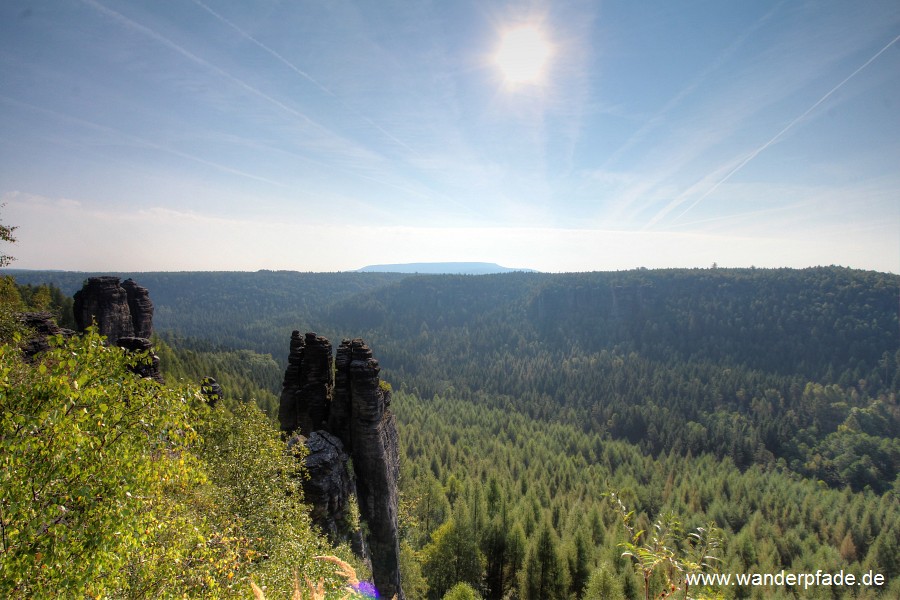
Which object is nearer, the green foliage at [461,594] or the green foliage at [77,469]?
the green foliage at [77,469]

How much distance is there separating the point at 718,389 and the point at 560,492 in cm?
14028

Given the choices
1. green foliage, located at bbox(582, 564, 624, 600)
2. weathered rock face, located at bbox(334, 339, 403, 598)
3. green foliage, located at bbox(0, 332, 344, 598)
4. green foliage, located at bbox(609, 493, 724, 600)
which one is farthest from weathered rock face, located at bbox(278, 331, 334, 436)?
green foliage, located at bbox(609, 493, 724, 600)

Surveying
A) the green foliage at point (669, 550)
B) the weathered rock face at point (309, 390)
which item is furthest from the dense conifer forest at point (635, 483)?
the weathered rock face at point (309, 390)

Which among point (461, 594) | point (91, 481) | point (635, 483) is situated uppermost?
point (91, 481)

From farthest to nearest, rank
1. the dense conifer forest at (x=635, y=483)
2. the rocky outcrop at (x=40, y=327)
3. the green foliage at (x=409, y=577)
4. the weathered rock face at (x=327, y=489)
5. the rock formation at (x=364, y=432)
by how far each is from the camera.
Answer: the dense conifer forest at (x=635, y=483), the green foliage at (x=409, y=577), the rocky outcrop at (x=40, y=327), the rock formation at (x=364, y=432), the weathered rock face at (x=327, y=489)

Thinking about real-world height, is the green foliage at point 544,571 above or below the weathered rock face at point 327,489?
below

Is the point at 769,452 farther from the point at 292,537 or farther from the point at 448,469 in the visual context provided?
the point at 292,537

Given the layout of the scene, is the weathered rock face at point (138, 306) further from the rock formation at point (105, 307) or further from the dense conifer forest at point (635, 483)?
the dense conifer forest at point (635, 483)

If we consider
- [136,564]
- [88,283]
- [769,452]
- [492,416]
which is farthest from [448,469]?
[769,452]

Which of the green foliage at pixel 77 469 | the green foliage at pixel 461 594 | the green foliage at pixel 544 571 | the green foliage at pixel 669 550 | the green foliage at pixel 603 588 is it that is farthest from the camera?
the green foliage at pixel 544 571

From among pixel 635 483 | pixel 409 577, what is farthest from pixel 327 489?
pixel 635 483

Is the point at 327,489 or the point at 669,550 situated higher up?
the point at 669,550

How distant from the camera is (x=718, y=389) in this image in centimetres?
19025

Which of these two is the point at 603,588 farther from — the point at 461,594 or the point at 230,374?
the point at 230,374
